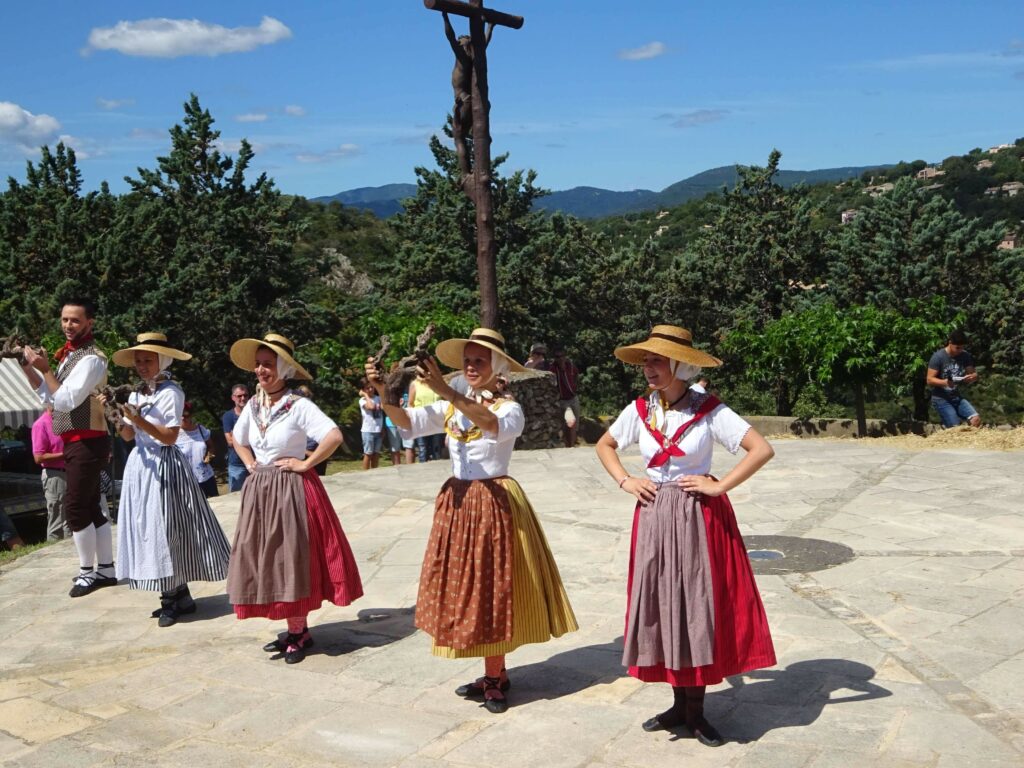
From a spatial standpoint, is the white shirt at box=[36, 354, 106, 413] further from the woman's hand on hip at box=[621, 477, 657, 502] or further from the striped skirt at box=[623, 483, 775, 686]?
the striped skirt at box=[623, 483, 775, 686]

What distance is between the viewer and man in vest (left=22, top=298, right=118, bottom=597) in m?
7.13

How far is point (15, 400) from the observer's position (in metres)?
14.1

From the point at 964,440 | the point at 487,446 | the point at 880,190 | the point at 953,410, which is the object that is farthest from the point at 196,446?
the point at 880,190

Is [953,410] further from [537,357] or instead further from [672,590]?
[672,590]

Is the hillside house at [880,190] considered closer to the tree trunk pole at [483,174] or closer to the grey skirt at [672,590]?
the tree trunk pole at [483,174]

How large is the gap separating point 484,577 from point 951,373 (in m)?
9.80

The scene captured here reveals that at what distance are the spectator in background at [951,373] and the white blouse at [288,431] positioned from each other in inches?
368

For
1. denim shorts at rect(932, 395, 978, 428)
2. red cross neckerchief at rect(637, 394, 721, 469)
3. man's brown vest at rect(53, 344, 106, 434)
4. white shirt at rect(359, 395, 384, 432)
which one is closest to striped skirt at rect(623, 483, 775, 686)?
red cross neckerchief at rect(637, 394, 721, 469)

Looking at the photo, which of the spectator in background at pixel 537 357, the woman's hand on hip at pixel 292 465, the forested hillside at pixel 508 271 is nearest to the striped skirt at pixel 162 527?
the woman's hand on hip at pixel 292 465

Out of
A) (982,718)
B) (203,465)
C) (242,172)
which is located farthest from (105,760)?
(242,172)

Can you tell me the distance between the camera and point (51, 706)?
536cm

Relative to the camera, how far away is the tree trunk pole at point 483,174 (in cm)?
1385

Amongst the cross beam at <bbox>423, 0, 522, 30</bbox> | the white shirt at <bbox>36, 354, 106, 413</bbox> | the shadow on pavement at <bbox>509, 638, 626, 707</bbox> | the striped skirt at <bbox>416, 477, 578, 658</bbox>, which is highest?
the cross beam at <bbox>423, 0, 522, 30</bbox>

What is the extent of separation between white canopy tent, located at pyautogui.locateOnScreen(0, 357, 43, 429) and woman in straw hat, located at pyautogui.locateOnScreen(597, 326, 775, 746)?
11348mm
